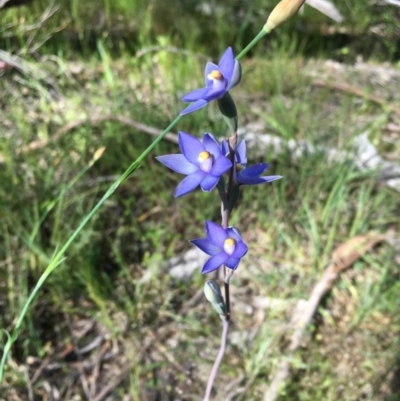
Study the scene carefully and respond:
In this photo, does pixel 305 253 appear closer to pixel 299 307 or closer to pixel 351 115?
pixel 299 307

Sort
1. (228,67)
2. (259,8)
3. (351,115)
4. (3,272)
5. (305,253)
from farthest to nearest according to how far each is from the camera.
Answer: (259,8)
(351,115)
(305,253)
(3,272)
(228,67)

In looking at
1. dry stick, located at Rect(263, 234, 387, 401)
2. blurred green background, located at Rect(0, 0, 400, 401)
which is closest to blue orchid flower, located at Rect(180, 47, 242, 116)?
blurred green background, located at Rect(0, 0, 400, 401)

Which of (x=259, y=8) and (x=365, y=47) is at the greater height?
(x=259, y=8)

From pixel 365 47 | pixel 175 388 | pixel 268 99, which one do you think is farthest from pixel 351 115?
pixel 175 388

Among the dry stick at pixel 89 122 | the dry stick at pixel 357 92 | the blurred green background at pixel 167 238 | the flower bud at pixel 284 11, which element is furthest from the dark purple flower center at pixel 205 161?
the dry stick at pixel 357 92

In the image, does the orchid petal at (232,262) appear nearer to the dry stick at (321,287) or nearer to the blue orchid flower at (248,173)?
the blue orchid flower at (248,173)

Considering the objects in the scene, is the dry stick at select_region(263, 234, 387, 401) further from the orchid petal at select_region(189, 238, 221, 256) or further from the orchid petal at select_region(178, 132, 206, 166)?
the orchid petal at select_region(178, 132, 206, 166)

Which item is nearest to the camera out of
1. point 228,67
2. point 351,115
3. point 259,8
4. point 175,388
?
point 228,67
